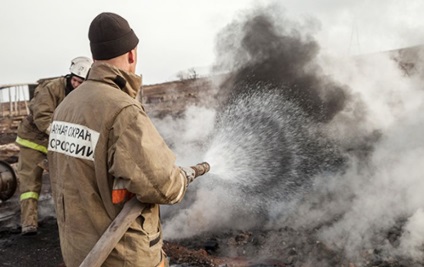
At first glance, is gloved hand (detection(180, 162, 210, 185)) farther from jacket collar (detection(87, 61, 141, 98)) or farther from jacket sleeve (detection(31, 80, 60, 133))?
jacket sleeve (detection(31, 80, 60, 133))

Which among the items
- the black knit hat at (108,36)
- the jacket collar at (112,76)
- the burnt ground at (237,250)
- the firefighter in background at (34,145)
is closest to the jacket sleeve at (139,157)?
the jacket collar at (112,76)

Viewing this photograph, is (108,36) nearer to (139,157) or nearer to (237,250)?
(139,157)

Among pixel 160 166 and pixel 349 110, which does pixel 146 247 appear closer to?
pixel 160 166

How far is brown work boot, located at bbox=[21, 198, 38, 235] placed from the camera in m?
5.75

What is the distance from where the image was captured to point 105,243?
201 cm

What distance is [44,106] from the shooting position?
552cm

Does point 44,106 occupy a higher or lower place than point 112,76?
lower

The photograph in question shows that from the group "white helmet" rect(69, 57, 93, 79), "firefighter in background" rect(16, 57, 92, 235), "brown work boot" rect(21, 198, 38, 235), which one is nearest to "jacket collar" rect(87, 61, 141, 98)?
"white helmet" rect(69, 57, 93, 79)

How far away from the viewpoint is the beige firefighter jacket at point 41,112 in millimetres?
5523

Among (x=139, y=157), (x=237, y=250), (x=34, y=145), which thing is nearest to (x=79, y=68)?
(x=34, y=145)

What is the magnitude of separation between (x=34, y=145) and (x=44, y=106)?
679mm

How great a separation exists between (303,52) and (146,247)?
5.43 metres

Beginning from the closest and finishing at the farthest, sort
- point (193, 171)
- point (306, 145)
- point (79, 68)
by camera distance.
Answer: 1. point (193, 171)
2. point (79, 68)
3. point (306, 145)

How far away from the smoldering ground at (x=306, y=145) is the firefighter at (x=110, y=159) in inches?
99.9
